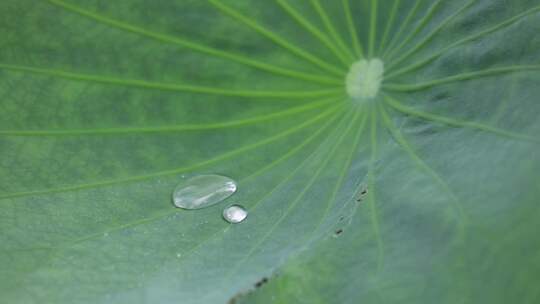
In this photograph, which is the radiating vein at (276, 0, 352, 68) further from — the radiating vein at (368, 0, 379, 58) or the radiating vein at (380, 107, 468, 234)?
the radiating vein at (380, 107, 468, 234)

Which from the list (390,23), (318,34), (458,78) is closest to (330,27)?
(318,34)

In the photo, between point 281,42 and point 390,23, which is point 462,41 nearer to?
point 390,23

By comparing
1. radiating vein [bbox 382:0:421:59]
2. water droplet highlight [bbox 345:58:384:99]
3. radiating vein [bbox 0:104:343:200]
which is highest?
radiating vein [bbox 382:0:421:59]

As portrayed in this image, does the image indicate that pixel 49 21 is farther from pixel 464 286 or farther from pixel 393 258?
pixel 464 286

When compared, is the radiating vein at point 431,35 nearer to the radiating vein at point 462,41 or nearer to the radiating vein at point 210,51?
the radiating vein at point 462,41

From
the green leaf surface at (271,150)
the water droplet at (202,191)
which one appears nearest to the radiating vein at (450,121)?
the green leaf surface at (271,150)

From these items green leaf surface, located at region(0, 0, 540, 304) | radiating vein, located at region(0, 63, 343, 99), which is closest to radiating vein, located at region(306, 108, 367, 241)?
green leaf surface, located at region(0, 0, 540, 304)

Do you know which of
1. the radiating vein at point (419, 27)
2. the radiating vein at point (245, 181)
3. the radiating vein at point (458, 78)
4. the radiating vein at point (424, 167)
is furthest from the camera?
the radiating vein at point (419, 27)
